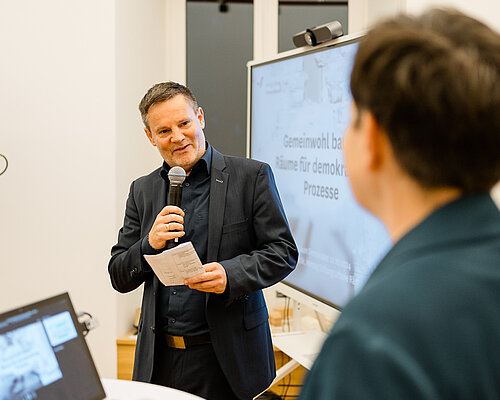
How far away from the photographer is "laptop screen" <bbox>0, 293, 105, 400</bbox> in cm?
145

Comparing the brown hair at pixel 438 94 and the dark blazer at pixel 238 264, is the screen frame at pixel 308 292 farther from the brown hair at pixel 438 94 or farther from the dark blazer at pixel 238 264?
the brown hair at pixel 438 94

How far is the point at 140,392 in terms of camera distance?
70.7 inches

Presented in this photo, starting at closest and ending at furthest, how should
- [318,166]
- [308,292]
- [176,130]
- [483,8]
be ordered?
[176,130] → [483,8] → [318,166] → [308,292]

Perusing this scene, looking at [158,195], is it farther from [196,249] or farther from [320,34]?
[320,34]

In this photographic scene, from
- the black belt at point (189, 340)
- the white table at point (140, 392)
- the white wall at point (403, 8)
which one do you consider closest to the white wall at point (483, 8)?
the white wall at point (403, 8)

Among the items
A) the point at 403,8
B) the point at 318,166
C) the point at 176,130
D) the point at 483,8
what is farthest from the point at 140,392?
the point at 483,8

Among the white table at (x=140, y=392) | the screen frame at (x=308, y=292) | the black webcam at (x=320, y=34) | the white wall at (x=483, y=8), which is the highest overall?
the white wall at (x=483, y=8)

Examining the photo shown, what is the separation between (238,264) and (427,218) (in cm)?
134

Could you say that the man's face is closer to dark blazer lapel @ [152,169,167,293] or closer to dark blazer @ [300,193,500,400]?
dark blazer lapel @ [152,169,167,293]

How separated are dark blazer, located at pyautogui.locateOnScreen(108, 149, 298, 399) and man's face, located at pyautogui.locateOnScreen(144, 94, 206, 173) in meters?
0.10

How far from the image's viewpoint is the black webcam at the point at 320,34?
2525mm

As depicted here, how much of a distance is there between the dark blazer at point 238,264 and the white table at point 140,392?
183mm

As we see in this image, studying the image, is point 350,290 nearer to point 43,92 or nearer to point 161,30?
point 43,92

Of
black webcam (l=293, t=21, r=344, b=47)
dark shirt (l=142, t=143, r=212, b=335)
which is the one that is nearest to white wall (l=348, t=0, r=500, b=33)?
black webcam (l=293, t=21, r=344, b=47)
